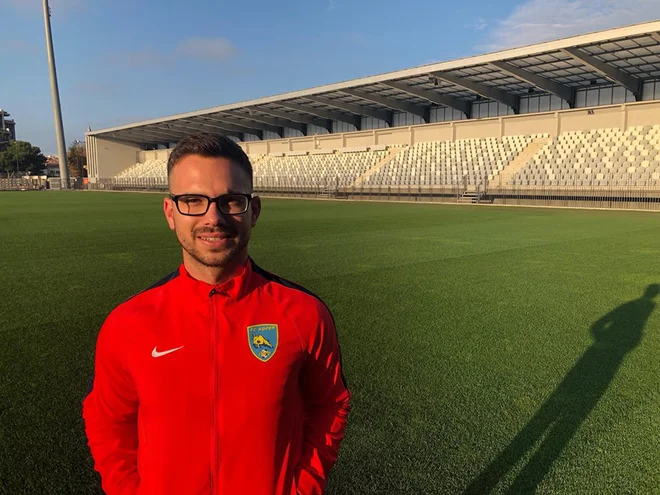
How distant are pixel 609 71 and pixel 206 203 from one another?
3172cm

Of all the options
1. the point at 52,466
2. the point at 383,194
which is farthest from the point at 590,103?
the point at 52,466

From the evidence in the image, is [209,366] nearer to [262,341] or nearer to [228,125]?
[262,341]

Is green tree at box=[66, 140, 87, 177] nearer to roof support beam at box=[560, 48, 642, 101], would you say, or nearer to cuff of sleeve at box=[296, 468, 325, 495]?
roof support beam at box=[560, 48, 642, 101]

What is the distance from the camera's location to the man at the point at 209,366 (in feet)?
4.27

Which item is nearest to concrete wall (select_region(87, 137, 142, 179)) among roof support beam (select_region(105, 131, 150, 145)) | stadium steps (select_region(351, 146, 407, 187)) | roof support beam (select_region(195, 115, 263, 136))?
roof support beam (select_region(105, 131, 150, 145))

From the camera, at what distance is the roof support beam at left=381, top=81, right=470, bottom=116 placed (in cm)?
3320

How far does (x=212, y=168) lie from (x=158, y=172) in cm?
6172

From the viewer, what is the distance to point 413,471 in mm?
2447

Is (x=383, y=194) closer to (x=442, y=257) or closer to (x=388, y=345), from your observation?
(x=442, y=257)

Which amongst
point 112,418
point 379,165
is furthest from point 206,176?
point 379,165

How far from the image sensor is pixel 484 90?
33.0 meters

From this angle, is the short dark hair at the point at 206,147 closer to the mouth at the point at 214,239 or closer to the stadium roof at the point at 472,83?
the mouth at the point at 214,239

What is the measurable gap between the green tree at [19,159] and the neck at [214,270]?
96979mm

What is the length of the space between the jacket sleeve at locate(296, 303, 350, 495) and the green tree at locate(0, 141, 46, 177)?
3824 inches
